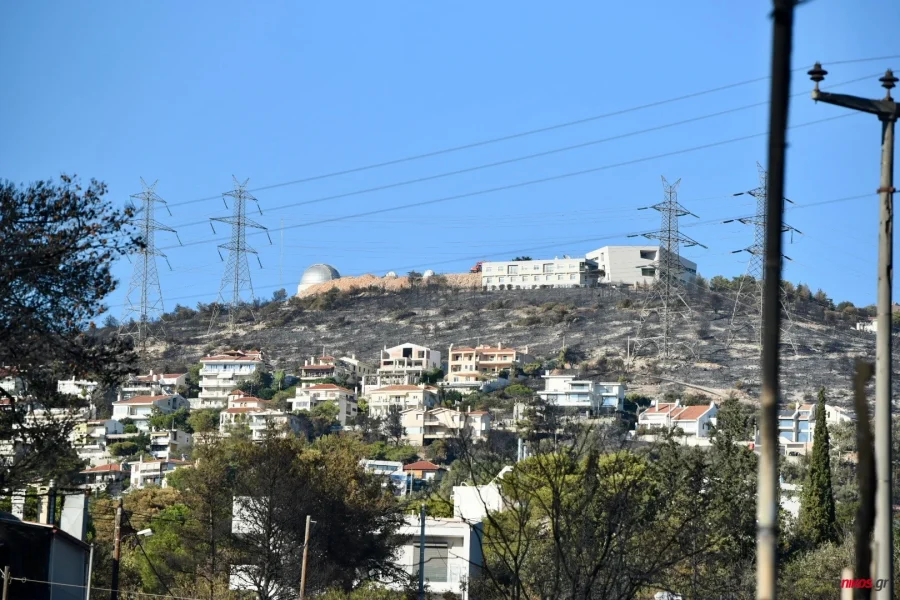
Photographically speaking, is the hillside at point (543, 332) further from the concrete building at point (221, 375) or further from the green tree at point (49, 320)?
the green tree at point (49, 320)

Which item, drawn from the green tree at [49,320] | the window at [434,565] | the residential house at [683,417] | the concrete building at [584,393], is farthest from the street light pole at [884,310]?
the concrete building at [584,393]

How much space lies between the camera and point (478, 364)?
154 m

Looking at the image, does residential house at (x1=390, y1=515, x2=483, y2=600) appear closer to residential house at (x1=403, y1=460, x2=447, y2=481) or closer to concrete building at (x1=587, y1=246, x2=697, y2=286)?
residential house at (x1=403, y1=460, x2=447, y2=481)

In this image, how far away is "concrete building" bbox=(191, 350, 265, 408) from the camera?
490 feet

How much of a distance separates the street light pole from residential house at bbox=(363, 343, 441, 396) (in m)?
141

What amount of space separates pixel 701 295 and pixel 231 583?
137519mm

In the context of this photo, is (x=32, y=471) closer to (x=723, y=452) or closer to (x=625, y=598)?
(x=625, y=598)

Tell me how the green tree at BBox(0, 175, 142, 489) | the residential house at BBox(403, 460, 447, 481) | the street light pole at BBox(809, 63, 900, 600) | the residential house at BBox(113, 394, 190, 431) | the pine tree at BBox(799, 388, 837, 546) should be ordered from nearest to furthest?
the street light pole at BBox(809, 63, 900, 600) < the green tree at BBox(0, 175, 142, 489) < the pine tree at BBox(799, 388, 837, 546) < the residential house at BBox(403, 460, 447, 481) < the residential house at BBox(113, 394, 190, 431)

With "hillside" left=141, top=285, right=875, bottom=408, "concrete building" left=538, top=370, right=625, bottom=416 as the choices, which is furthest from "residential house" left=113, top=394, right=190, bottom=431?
"concrete building" left=538, top=370, right=625, bottom=416

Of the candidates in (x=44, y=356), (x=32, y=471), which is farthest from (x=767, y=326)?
(x=32, y=471)

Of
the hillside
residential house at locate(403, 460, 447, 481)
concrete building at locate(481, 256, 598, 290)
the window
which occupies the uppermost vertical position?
concrete building at locate(481, 256, 598, 290)

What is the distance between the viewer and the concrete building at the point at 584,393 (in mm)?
127875

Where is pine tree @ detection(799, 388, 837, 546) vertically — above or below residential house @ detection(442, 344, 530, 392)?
below

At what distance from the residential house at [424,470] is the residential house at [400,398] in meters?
32.2
